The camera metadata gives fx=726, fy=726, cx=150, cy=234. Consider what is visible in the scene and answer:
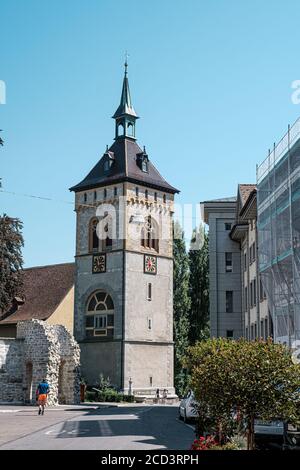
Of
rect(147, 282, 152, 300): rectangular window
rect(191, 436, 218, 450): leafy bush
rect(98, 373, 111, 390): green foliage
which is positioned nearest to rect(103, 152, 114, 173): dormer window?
rect(147, 282, 152, 300): rectangular window

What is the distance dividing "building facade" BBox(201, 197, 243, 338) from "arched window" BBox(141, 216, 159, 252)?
7741 millimetres

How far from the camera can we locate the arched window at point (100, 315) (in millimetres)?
57800

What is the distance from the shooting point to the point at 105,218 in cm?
6056

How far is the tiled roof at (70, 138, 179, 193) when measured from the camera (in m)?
60.5

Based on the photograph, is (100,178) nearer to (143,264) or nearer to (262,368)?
(143,264)

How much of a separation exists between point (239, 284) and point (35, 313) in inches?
706

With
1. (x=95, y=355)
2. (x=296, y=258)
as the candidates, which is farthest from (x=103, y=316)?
(x=296, y=258)

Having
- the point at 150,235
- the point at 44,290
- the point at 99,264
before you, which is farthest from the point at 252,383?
the point at 44,290

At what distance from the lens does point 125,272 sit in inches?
2265

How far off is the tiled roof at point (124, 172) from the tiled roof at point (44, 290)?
8.26 meters

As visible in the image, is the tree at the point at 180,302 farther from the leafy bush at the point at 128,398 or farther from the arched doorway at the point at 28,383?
the arched doorway at the point at 28,383

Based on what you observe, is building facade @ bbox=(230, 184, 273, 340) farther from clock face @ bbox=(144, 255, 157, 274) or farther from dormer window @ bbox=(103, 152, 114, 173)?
dormer window @ bbox=(103, 152, 114, 173)

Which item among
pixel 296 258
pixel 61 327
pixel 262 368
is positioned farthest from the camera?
pixel 61 327

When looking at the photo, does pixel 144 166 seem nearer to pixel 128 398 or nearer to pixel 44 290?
pixel 44 290
